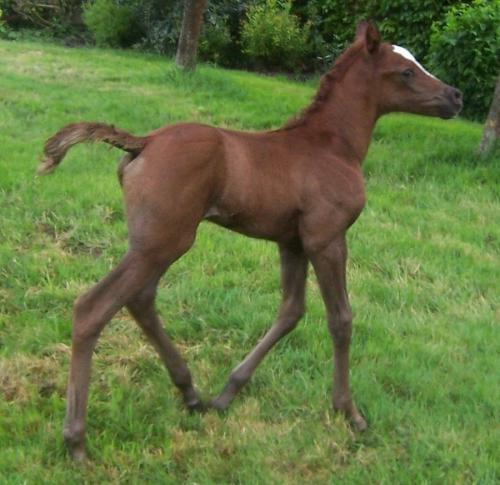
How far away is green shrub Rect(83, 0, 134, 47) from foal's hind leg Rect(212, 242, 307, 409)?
15017 mm

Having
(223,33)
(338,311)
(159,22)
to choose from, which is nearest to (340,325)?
(338,311)

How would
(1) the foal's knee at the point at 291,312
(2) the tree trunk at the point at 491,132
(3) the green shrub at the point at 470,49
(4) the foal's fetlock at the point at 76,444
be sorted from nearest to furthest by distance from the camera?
(4) the foal's fetlock at the point at 76,444
(1) the foal's knee at the point at 291,312
(2) the tree trunk at the point at 491,132
(3) the green shrub at the point at 470,49

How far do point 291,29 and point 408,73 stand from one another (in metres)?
11.9

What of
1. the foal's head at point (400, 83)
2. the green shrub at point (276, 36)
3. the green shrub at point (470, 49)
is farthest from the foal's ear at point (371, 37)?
the green shrub at point (276, 36)

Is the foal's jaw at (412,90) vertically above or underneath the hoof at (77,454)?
above

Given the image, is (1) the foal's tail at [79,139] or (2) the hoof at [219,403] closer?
(1) the foal's tail at [79,139]

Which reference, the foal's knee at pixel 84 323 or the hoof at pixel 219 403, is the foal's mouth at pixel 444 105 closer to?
the hoof at pixel 219 403

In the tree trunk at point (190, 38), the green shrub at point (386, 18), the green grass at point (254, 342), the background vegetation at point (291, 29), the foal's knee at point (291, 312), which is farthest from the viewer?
the green shrub at point (386, 18)

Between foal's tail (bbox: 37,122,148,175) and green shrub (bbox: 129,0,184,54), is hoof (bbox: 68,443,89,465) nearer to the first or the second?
foal's tail (bbox: 37,122,148,175)

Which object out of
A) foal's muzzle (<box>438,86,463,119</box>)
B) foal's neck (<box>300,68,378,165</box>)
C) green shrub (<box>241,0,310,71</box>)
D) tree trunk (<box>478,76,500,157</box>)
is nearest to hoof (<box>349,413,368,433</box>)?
foal's neck (<box>300,68,378,165</box>)

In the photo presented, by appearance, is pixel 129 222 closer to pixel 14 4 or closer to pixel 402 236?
pixel 402 236

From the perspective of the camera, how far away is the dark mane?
4113 millimetres

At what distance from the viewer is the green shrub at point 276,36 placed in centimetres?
1567

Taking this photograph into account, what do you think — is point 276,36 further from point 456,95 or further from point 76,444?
point 76,444
